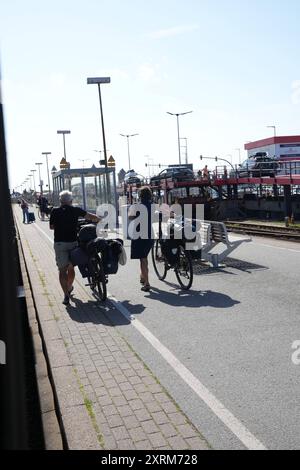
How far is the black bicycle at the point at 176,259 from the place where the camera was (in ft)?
29.4

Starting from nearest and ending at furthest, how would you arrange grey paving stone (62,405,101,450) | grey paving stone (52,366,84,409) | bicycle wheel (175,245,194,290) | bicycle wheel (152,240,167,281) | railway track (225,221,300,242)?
grey paving stone (62,405,101,450)
grey paving stone (52,366,84,409)
bicycle wheel (175,245,194,290)
bicycle wheel (152,240,167,281)
railway track (225,221,300,242)

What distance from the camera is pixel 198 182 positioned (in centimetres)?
2958

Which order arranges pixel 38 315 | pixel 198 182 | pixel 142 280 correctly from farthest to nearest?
pixel 198 182 → pixel 142 280 → pixel 38 315

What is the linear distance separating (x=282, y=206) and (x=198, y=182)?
18.7 feet

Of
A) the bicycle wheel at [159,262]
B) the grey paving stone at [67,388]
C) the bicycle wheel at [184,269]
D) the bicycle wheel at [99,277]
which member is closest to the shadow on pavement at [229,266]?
the bicycle wheel at [159,262]

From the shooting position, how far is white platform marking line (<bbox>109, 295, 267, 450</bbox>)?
367 centimetres

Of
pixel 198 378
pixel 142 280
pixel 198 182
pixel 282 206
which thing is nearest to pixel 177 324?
pixel 198 378

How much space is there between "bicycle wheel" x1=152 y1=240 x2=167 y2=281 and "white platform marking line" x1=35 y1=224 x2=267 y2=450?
3.35 meters

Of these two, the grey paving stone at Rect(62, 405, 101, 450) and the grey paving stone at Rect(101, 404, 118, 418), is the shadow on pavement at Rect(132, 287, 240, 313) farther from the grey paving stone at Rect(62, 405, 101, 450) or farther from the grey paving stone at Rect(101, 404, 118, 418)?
the grey paving stone at Rect(62, 405, 101, 450)

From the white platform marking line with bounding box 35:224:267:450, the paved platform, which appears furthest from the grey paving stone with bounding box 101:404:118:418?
the white platform marking line with bounding box 35:224:267:450
